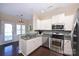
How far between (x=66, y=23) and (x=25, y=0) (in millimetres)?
832

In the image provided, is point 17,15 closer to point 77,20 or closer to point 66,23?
point 66,23

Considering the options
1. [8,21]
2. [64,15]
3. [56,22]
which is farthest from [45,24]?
[8,21]

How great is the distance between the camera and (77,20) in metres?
1.46

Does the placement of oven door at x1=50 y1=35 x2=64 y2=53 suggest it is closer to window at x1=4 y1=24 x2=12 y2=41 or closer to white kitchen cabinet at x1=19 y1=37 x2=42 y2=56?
white kitchen cabinet at x1=19 y1=37 x2=42 y2=56

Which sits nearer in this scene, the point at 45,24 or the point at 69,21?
the point at 69,21

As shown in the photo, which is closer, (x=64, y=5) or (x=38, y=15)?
(x=64, y=5)

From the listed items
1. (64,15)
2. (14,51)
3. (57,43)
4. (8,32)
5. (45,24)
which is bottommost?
(14,51)

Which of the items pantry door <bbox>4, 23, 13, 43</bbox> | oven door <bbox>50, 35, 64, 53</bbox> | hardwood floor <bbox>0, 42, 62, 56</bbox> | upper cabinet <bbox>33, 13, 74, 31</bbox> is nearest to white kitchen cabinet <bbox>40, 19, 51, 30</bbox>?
upper cabinet <bbox>33, 13, 74, 31</bbox>

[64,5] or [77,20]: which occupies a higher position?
[64,5]

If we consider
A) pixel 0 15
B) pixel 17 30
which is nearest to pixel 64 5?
pixel 17 30

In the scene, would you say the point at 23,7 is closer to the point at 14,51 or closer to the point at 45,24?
the point at 45,24

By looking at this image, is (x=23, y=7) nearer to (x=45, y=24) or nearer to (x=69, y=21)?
(x=45, y=24)

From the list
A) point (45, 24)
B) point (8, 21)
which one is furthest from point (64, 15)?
point (8, 21)

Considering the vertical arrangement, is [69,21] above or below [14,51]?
above
